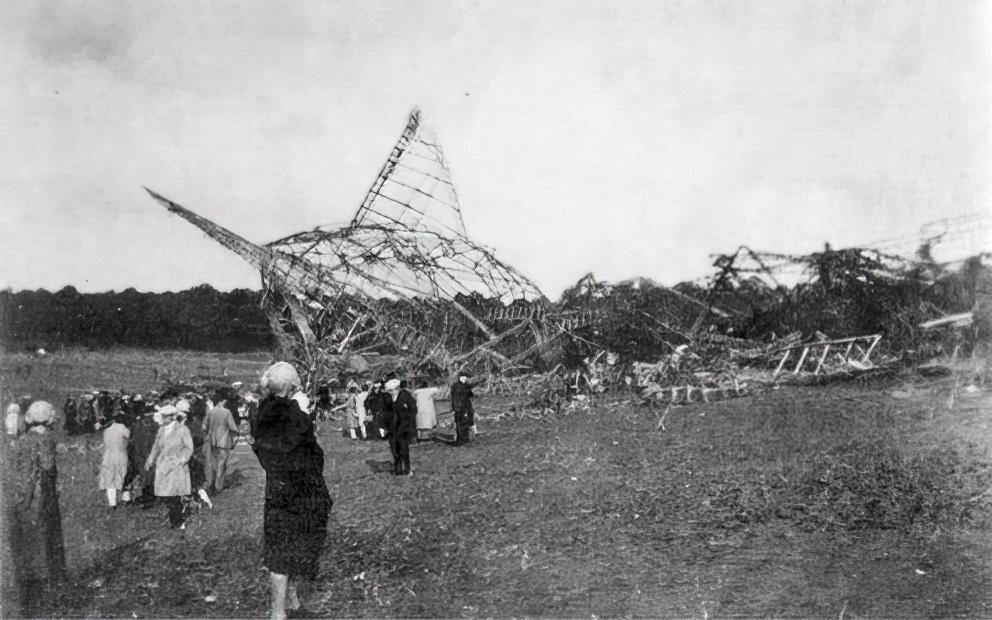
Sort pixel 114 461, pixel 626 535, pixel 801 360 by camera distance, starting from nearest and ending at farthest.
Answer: pixel 626 535 → pixel 114 461 → pixel 801 360

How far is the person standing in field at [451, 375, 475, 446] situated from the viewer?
12.4 meters

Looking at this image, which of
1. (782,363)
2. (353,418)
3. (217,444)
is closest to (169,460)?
(217,444)

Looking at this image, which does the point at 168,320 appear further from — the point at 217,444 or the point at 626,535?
the point at 626,535

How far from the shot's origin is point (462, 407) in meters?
12.6

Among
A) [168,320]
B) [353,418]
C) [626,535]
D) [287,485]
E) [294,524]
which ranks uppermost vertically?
[168,320]

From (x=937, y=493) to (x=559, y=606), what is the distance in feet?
14.0

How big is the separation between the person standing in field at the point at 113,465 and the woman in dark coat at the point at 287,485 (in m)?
4.71

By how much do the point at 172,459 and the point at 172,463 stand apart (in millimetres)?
50

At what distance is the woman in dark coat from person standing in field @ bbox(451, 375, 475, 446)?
7.36 meters

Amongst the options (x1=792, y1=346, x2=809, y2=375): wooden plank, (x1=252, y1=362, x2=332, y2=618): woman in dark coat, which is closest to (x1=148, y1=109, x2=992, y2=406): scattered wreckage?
(x1=792, y1=346, x2=809, y2=375): wooden plank

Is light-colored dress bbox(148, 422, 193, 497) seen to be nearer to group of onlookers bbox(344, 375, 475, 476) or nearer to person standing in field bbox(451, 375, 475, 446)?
group of onlookers bbox(344, 375, 475, 476)

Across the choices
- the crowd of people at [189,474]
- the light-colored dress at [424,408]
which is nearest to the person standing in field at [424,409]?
the light-colored dress at [424,408]

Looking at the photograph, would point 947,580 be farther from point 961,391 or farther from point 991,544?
point 961,391

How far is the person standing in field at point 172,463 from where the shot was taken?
769 cm
